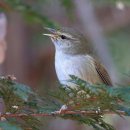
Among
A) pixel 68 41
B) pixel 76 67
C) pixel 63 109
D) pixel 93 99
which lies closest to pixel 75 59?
pixel 76 67

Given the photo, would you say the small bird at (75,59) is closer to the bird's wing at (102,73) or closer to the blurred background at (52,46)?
the bird's wing at (102,73)

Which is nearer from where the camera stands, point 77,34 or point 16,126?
point 16,126

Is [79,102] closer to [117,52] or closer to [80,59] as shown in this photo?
[80,59]

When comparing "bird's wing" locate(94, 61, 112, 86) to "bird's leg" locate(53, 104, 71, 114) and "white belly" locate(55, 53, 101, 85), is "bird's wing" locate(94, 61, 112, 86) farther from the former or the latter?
"bird's leg" locate(53, 104, 71, 114)

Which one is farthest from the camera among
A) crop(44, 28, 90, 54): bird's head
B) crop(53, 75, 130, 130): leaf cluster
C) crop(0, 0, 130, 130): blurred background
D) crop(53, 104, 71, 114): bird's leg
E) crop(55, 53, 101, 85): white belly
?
crop(0, 0, 130, 130): blurred background

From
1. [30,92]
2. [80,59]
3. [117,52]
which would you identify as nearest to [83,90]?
[30,92]

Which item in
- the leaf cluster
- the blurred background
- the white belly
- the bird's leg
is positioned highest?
the blurred background

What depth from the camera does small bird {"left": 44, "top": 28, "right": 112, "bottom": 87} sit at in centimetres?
501

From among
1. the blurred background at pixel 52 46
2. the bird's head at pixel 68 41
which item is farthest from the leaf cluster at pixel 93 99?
the blurred background at pixel 52 46

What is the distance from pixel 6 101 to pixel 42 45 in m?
6.63

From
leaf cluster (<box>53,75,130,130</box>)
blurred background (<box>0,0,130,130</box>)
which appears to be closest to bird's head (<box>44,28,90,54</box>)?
leaf cluster (<box>53,75,130,130</box>)

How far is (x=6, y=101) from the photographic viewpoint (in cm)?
310

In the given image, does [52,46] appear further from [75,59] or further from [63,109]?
[63,109]

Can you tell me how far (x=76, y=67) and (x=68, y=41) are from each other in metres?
0.52
